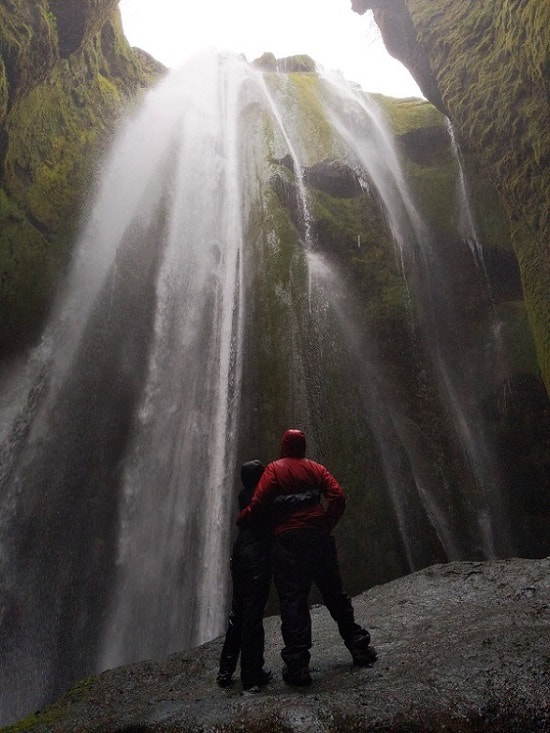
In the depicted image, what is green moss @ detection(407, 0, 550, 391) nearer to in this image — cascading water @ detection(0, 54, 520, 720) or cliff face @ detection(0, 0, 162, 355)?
cascading water @ detection(0, 54, 520, 720)

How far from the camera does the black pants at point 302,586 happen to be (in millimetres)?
3195

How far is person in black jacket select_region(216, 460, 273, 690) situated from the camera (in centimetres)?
339

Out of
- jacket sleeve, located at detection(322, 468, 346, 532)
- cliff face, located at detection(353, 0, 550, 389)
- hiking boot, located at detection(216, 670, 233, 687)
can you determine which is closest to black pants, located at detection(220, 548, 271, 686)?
hiking boot, located at detection(216, 670, 233, 687)

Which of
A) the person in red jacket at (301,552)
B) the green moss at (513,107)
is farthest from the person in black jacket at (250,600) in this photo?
the green moss at (513,107)

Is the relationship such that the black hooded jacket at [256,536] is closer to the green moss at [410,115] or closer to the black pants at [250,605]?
the black pants at [250,605]

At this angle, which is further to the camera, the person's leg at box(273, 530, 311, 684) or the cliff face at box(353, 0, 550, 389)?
the cliff face at box(353, 0, 550, 389)

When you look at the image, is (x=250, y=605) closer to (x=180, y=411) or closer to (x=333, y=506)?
(x=333, y=506)

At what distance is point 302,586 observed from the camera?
322 centimetres

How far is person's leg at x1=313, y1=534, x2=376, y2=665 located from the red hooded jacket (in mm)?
135

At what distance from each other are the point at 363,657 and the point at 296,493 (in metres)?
1.24

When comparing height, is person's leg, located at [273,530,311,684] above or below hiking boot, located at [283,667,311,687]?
above

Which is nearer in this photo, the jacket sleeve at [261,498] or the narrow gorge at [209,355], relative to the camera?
the jacket sleeve at [261,498]

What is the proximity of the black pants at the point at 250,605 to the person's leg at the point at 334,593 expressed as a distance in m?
0.39

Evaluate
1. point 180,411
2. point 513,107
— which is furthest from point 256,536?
point 513,107
